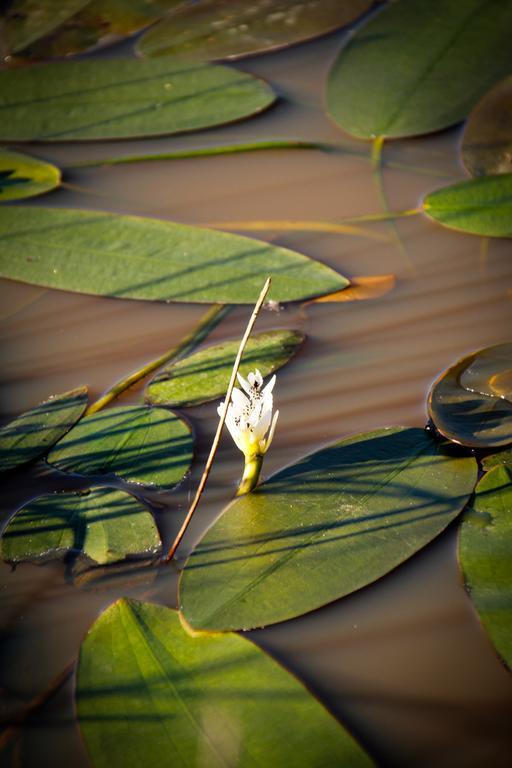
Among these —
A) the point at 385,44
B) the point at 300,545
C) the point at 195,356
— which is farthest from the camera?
the point at 385,44

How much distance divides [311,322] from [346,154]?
612 mm

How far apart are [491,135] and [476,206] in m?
0.27

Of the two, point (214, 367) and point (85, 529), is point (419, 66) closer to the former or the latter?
point (214, 367)

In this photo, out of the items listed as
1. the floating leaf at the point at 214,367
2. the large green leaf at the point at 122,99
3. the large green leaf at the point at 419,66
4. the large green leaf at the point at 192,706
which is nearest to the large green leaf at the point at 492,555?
the large green leaf at the point at 192,706

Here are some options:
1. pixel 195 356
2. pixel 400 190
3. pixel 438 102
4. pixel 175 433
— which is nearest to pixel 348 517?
pixel 175 433

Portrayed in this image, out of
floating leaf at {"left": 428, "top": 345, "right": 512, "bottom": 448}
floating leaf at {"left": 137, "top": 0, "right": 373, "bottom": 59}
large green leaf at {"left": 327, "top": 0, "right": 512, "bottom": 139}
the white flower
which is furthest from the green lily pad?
floating leaf at {"left": 137, "top": 0, "right": 373, "bottom": 59}

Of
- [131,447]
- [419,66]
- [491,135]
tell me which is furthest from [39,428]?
[419,66]

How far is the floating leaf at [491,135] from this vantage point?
1.74m

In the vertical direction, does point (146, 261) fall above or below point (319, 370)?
above

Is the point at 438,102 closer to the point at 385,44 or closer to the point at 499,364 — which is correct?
the point at 385,44

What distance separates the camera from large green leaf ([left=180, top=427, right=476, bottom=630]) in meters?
1.04

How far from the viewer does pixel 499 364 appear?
1.32 meters

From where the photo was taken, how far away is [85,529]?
3.79 feet

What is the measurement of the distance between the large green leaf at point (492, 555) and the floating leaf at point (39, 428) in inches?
28.7
